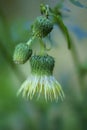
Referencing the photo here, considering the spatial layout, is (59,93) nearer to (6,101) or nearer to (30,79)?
(30,79)

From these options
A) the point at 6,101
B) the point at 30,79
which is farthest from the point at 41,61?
the point at 6,101

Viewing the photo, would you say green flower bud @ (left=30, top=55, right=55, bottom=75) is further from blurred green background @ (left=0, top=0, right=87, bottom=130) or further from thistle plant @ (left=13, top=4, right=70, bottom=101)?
blurred green background @ (left=0, top=0, right=87, bottom=130)

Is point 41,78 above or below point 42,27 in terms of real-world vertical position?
below

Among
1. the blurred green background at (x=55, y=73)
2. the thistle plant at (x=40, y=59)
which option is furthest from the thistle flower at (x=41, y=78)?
the blurred green background at (x=55, y=73)

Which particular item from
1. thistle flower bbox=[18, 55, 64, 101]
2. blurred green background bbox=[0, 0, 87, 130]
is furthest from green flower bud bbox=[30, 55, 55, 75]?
blurred green background bbox=[0, 0, 87, 130]

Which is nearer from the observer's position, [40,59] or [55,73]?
[40,59]

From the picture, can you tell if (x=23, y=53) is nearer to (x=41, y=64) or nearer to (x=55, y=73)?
(x=41, y=64)

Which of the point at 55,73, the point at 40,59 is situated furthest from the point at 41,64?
the point at 55,73
